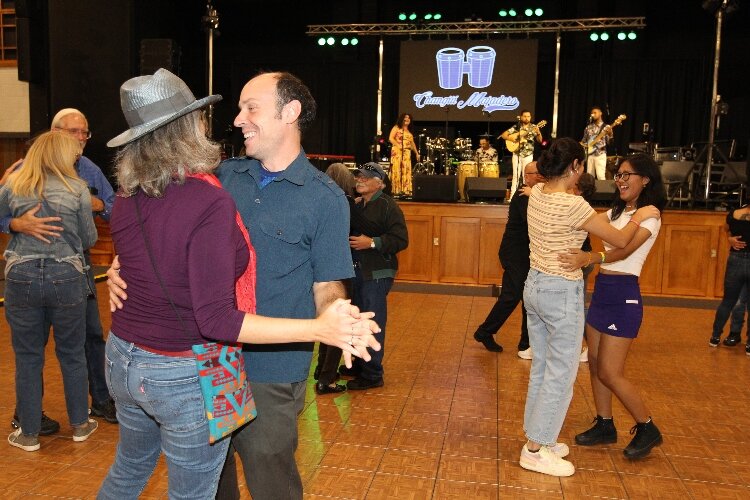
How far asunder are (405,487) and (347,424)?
2.79 feet

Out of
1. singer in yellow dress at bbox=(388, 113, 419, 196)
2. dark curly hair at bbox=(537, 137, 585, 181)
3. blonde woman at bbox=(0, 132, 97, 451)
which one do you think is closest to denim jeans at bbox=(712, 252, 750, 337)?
dark curly hair at bbox=(537, 137, 585, 181)

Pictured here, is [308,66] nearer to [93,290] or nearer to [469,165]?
[469,165]

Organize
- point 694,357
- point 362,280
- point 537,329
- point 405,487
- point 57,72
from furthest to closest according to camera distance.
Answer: point 57,72
point 694,357
point 362,280
point 537,329
point 405,487

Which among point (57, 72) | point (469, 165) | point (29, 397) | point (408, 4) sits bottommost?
Answer: point (29, 397)

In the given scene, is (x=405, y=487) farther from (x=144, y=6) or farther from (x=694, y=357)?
(x=144, y=6)

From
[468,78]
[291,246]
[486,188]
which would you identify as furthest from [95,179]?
[468,78]

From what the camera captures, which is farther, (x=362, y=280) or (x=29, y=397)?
(x=362, y=280)

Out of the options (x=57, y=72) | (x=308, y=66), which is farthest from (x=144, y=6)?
(x=308, y=66)

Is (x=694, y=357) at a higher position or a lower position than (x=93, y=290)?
lower

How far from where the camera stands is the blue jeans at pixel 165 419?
1610mm

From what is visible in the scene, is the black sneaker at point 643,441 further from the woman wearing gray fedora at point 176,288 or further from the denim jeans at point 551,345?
the woman wearing gray fedora at point 176,288

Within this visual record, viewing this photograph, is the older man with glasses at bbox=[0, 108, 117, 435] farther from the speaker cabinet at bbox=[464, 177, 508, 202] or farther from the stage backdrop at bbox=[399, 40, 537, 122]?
the stage backdrop at bbox=[399, 40, 537, 122]

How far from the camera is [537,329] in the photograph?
3.30 meters

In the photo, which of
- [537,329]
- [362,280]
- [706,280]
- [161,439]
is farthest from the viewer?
[706,280]
